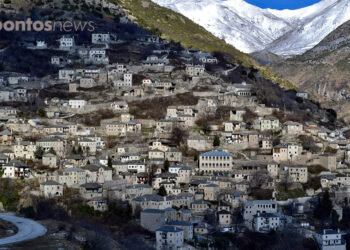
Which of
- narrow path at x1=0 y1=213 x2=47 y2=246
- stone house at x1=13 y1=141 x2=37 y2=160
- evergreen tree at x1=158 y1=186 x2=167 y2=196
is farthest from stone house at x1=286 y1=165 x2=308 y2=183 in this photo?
narrow path at x1=0 y1=213 x2=47 y2=246

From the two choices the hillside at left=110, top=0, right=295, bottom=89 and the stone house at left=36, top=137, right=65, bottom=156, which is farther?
the hillside at left=110, top=0, right=295, bottom=89

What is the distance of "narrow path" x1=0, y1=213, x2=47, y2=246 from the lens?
185 feet

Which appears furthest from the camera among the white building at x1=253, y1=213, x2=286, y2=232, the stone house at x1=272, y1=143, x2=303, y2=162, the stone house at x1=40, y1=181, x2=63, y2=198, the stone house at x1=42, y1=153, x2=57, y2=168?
the stone house at x1=272, y1=143, x2=303, y2=162

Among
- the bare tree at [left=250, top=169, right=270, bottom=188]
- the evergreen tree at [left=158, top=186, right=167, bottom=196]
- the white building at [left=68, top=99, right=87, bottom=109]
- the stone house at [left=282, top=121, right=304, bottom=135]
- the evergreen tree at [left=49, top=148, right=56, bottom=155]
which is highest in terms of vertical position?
the white building at [left=68, top=99, right=87, bottom=109]

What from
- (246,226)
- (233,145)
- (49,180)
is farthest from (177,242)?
(233,145)

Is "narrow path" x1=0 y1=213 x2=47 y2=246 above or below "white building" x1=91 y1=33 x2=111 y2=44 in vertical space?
below

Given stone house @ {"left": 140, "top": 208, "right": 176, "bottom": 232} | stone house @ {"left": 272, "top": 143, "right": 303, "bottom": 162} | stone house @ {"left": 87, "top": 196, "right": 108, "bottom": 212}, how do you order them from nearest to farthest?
stone house @ {"left": 140, "top": 208, "right": 176, "bottom": 232} < stone house @ {"left": 87, "top": 196, "right": 108, "bottom": 212} < stone house @ {"left": 272, "top": 143, "right": 303, "bottom": 162}

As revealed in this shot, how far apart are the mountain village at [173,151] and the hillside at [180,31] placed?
2378 centimetres

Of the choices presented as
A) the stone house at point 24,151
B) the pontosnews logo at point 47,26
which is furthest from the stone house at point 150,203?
the pontosnews logo at point 47,26

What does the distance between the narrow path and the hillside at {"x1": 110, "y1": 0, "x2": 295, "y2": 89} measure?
62369 mm

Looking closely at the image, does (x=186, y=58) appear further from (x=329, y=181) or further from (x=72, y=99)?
(x=329, y=181)

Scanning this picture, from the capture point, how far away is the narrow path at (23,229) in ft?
185

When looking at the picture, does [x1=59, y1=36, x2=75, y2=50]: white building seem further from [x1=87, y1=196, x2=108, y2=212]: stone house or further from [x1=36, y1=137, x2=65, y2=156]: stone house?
[x1=87, y1=196, x2=108, y2=212]: stone house

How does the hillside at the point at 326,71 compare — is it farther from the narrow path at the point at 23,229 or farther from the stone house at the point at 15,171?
the narrow path at the point at 23,229
